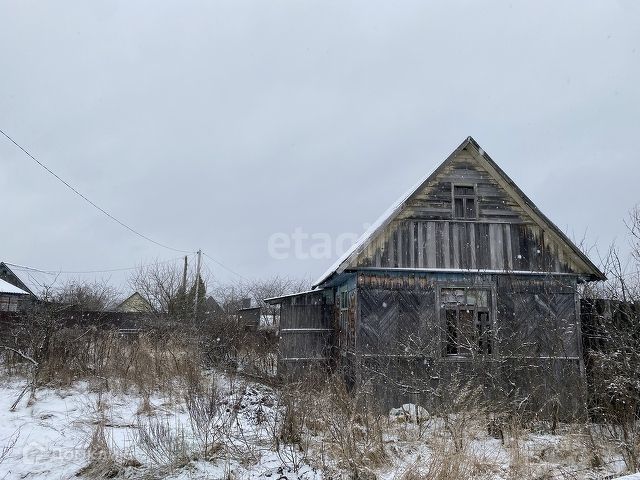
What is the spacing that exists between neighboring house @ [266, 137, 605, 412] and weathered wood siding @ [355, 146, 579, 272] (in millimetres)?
22

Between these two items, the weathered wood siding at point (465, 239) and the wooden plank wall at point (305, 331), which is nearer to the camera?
the weathered wood siding at point (465, 239)

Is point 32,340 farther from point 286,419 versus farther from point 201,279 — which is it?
point 201,279

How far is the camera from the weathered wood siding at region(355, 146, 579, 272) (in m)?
10.0

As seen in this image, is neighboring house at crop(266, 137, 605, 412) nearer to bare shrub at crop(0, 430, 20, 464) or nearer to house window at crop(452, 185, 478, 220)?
house window at crop(452, 185, 478, 220)

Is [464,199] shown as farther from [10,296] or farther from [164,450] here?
[10,296]

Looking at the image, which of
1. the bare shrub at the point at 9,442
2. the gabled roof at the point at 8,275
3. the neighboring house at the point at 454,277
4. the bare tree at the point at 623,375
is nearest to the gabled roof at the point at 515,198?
the neighboring house at the point at 454,277

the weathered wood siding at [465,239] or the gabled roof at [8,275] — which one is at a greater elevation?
the gabled roof at [8,275]

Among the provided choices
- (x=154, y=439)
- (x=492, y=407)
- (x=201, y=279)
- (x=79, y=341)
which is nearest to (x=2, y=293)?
(x=201, y=279)

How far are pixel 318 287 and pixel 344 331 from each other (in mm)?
2198

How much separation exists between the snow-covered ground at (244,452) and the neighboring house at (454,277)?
2321 mm

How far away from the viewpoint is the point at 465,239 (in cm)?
1019

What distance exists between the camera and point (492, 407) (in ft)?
24.1

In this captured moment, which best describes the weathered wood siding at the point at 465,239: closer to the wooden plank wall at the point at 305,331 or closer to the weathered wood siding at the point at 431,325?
the weathered wood siding at the point at 431,325

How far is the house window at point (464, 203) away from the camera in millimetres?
10320
